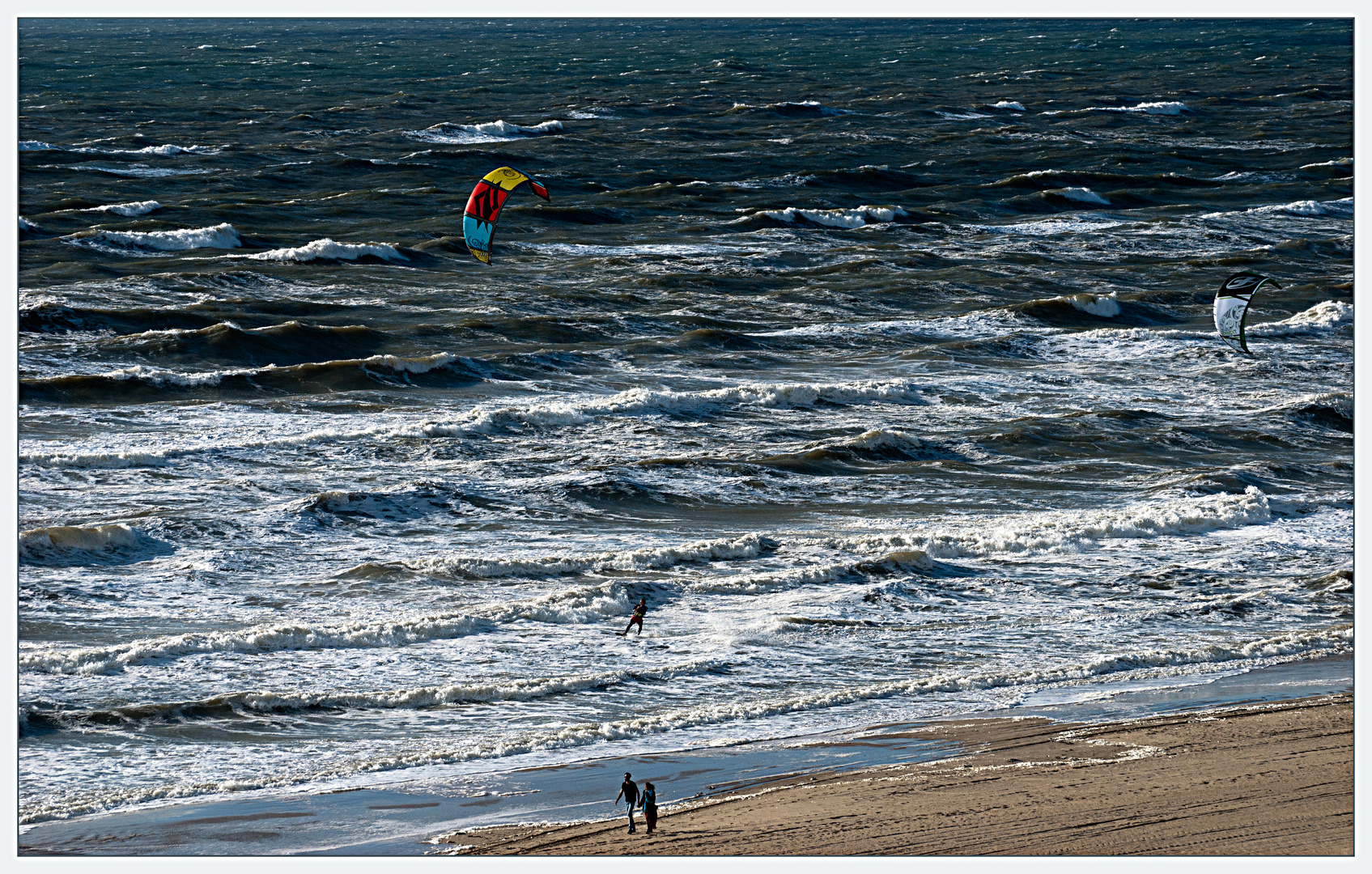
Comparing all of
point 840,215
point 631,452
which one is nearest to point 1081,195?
point 840,215

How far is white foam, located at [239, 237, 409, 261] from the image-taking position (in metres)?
35.8

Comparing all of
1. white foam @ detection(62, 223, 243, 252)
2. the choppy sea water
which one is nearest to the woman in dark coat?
the choppy sea water

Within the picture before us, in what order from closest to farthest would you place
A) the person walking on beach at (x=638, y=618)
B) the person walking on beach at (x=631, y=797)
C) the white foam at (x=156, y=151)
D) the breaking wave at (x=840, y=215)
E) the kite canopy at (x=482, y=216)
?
the person walking on beach at (x=631, y=797)
the person walking on beach at (x=638, y=618)
the kite canopy at (x=482, y=216)
the breaking wave at (x=840, y=215)
the white foam at (x=156, y=151)

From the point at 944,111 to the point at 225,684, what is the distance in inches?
2575

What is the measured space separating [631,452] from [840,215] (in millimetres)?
22347

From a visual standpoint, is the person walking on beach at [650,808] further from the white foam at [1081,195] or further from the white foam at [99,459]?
the white foam at [1081,195]

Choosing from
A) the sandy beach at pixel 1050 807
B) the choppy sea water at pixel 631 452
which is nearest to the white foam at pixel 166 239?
the choppy sea water at pixel 631 452

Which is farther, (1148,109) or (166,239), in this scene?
(1148,109)

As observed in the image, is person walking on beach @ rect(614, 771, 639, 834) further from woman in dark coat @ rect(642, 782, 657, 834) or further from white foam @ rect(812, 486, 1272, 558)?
white foam @ rect(812, 486, 1272, 558)

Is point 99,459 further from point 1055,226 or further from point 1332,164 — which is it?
point 1332,164

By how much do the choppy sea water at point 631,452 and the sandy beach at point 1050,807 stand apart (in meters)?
1.70

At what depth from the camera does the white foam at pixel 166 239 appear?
120 feet

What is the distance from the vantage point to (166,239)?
37.2 meters

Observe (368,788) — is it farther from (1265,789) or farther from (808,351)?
(808,351)
